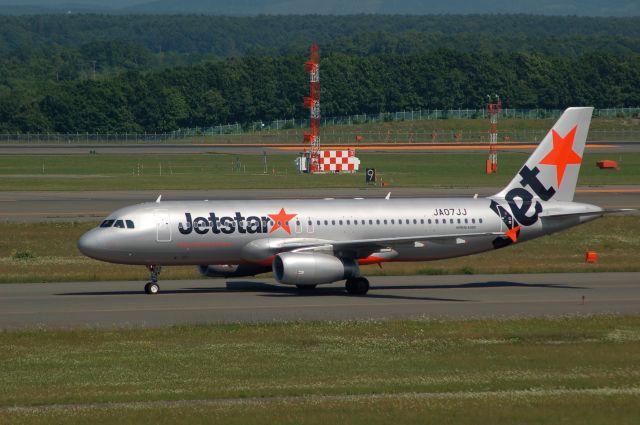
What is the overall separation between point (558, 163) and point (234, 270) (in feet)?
47.5

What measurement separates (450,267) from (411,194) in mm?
34200

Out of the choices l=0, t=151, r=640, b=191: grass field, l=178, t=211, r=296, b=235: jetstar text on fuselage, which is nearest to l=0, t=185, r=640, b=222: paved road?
l=0, t=151, r=640, b=191: grass field

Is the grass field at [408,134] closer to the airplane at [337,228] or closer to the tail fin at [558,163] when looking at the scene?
the tail fin at [558,163]

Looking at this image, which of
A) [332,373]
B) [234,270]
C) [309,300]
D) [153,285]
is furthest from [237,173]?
[332,373]

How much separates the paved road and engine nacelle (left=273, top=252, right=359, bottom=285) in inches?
1201

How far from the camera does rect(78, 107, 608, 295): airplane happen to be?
43625mm

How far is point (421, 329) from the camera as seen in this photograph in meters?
35.0

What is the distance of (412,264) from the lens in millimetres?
54344

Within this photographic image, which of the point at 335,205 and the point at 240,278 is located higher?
the point at 335,205

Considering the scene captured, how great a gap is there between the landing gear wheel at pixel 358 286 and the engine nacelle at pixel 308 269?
11.5 inches

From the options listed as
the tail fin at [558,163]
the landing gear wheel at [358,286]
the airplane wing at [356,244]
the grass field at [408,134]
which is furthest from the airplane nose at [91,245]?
the grass field at [408,134]

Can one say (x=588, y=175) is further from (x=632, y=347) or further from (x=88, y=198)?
(x=632, y=347)

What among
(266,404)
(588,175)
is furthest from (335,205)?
(588,175)

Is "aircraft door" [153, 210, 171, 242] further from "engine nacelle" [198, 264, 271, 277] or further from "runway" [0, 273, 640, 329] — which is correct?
"engine nacelle" [198, 264, 271, 277]
